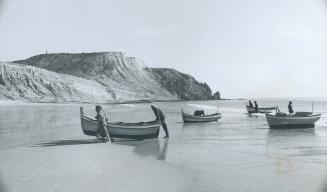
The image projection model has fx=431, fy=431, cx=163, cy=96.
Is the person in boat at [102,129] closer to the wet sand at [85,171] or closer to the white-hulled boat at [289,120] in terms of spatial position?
the wet sand at [85,171]

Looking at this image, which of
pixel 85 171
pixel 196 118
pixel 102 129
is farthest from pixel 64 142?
pixel 196 118

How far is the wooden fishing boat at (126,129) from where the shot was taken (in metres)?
22.8

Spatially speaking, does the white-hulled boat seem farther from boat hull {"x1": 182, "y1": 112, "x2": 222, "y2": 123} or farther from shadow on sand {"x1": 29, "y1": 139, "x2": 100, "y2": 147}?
shadow on sand {"x1": 29, "y1": 139, "x2": 100, "y2": 147}

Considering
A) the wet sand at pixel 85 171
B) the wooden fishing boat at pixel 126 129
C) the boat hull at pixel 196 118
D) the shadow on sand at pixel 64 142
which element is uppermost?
A: the wooden fishing boat at pixel 126 129

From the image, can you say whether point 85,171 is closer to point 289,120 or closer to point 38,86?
point 289,120

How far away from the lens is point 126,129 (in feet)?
74.9

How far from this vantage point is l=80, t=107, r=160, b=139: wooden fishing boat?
2278 cm

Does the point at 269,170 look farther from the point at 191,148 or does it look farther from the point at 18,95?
the point at 18,95

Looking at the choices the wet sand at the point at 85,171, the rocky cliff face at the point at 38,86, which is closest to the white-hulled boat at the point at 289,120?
the wet sand at the point at 85,171

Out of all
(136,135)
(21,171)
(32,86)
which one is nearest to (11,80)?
(32,86)

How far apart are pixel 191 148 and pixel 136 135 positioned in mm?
4125

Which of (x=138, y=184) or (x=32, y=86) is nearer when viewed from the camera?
(x=138, y=184)

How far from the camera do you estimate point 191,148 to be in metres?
20.1

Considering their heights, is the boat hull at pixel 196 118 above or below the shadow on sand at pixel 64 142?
below
